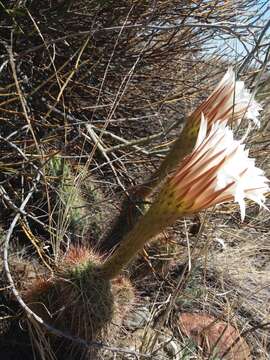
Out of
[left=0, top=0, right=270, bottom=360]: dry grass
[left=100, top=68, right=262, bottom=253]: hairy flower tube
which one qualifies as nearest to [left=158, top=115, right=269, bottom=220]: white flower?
[left=100, top=68, right=262, bottom=253]: hairy flower tube

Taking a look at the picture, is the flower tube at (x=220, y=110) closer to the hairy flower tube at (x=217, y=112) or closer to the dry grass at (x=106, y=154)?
the hairy flower tube at (x=217, y=112)

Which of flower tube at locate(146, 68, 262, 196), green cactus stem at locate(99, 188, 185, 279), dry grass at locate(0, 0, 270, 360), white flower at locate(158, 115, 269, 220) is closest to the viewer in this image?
white flower at locate(158, 115, 269, 220)

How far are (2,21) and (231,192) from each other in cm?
171

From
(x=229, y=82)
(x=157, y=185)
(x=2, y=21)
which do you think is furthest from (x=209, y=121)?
(x=2, y=21)

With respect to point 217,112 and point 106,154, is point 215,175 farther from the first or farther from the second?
point 106,154

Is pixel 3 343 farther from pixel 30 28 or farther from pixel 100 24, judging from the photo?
pixel 100 24

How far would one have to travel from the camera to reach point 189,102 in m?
3.60

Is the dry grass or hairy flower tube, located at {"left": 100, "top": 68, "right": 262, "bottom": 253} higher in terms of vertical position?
hairy flower tube, located at {"left": 100, "top": 68, "right": 262, "bottom": 253}

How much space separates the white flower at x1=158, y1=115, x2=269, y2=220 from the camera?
52.1 inches

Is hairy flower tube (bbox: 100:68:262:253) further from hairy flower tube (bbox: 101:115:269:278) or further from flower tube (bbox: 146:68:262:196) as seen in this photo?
hairy flower tube (bbox: 101:115:269:278)

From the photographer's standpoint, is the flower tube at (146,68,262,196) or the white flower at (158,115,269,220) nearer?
the white flower at (158,115,269,220)

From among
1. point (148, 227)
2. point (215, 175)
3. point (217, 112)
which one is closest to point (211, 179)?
point (215, 175)

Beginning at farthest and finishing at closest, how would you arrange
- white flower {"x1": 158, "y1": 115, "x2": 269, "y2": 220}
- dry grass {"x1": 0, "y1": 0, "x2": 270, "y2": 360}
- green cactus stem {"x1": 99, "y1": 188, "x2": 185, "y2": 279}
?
dry grass {"x1": 0, "y1": 0, "x2": 270, "y2": 360}
green cactus stem {"x1": 99, "y1": 188, "x2": 185, "y2": 279}
white flower {"x1": 158, "y1": 115, "x2": 269, "y2": 220}

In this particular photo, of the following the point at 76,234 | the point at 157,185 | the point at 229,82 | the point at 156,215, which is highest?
the point at 229,82
